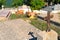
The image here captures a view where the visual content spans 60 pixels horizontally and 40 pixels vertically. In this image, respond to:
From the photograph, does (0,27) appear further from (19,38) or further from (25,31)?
(19,38)

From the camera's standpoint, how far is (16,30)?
12.5m

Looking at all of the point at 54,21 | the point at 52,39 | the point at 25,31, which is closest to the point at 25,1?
the point at 54,21

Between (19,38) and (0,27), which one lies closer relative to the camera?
(19,38)

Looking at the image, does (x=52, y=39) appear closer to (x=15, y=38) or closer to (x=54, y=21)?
(x=15, y=38)

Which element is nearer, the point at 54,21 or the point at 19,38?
the point at 19,38

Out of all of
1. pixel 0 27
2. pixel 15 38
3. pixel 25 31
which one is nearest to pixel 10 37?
pixel 15 38

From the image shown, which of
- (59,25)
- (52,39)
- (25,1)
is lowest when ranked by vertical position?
(25,1)

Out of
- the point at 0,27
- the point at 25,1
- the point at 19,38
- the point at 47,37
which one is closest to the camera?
the point at 47,37

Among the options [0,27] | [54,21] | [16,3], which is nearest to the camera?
[0,27]

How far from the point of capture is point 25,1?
121 ft

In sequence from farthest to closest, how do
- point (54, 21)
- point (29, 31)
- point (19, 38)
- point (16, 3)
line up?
point (16, 3), point (54, 21), point (29, 31), point (19, 38)

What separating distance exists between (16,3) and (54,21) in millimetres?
16210

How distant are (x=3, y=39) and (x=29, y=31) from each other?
82.3 inches

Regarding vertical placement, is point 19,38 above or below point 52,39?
below
